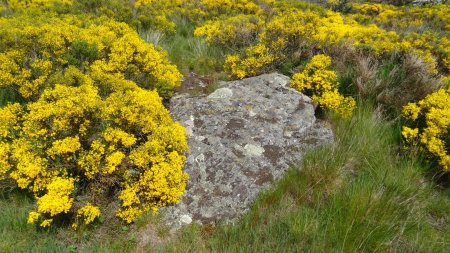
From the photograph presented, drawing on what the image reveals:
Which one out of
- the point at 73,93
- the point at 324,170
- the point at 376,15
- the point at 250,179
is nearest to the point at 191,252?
the point at 250,179

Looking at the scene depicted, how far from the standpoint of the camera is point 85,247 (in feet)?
10.1

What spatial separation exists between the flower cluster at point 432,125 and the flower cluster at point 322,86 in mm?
815

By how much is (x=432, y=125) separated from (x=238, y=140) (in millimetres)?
2630

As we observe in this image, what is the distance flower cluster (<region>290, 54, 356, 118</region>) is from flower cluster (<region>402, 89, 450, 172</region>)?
32.1 inches

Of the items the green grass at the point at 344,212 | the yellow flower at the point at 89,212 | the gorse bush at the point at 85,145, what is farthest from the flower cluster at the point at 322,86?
the yellow flower at the point at 89,212

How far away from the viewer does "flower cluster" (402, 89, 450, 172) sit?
13.5 ft

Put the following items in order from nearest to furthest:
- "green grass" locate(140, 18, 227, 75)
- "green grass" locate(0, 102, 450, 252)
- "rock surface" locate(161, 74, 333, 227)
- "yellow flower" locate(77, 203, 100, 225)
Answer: "green grass" locate(0, 102, 450, 252)
"yellow flower" locate(77, 203, 100, 225)
"rock surface" locate(161, 74, 333, 227)
"green grass" locate(140, 18, 227, 75)

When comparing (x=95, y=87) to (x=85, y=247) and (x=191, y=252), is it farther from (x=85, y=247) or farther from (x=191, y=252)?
(x=191, y=252)

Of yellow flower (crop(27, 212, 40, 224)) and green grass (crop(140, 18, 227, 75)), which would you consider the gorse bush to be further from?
green grass (crop(140, 18, 227, 75))

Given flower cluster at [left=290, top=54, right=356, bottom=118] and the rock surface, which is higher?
flower cluster at [left=290, top=54, right=356, bottom=118]

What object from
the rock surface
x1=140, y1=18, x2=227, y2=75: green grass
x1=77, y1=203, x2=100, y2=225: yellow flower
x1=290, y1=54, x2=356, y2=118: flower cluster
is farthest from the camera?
x1=140, y1=18, x2=227, y2=75: green grass

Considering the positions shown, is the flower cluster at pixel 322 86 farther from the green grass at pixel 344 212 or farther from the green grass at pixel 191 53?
the green grass at pixel 191 53

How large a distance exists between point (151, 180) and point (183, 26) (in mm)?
5868

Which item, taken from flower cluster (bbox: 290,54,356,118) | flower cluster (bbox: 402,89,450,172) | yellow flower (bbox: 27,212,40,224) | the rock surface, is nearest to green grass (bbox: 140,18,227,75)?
the rock surface
